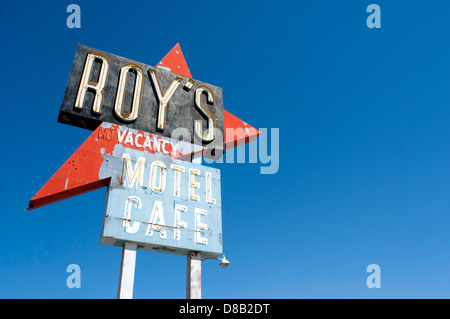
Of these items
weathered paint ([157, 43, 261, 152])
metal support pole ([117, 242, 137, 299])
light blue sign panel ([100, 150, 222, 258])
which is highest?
weathered paint ([157, 43, 261, 152])

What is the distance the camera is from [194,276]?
11.3 m

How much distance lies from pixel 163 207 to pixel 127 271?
7.24 ft

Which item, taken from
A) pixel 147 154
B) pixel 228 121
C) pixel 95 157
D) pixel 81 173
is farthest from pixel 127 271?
pixel 228 121

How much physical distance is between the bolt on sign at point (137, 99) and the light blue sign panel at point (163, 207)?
142 cm

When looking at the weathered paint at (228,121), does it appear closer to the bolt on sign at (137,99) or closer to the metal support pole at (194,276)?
the bolt on sign at (137,99)

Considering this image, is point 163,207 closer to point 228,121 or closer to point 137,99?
point 137,99

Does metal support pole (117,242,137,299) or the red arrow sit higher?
the red arrow

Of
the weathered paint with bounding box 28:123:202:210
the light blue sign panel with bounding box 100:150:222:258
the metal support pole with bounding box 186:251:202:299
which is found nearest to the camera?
the weathered paint with bounding box 28:123:202:210

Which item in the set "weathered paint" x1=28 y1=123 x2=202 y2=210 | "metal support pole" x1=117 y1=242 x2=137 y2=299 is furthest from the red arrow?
"metal support pole" x1=117 y1=242 x2=137 y2=299

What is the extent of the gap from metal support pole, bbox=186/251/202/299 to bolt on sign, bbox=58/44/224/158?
3.94m

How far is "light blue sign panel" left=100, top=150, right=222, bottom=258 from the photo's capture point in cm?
1087

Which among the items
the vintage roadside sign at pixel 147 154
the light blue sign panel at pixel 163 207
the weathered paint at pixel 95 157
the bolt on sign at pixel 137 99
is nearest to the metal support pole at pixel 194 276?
the vintage roadside sign at pixel 147 154

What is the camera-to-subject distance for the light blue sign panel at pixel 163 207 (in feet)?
35.7

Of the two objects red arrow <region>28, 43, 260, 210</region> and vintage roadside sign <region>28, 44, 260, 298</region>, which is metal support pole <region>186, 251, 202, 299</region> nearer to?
vintage roadside sign <region>28, 44, 260, 298</region>
